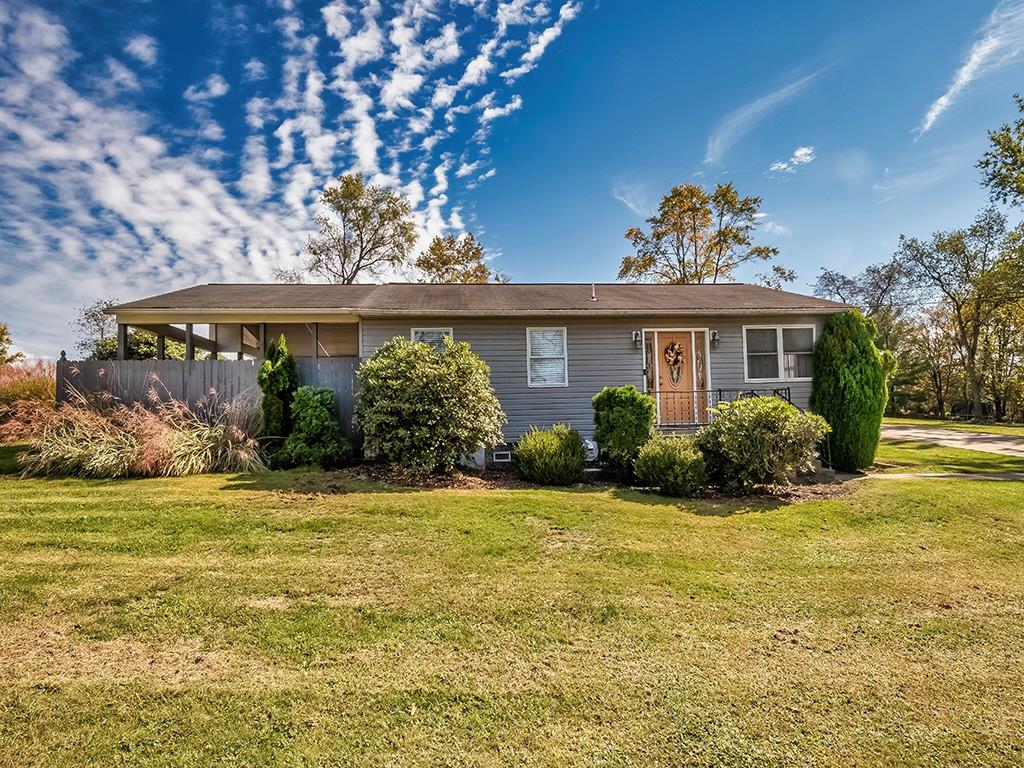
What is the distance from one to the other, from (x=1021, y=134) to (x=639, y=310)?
1704 centimetres

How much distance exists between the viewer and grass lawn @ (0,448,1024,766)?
2.52 meters

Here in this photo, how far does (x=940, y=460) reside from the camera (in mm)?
11016

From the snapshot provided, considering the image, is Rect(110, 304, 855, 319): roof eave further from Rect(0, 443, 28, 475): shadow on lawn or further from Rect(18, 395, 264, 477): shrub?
Rect(0, 443, 28, 475): shadow on lawn

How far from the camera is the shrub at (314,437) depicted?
27.7 ft

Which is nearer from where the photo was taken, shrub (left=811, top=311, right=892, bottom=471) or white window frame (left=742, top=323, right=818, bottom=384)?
shrub (left=811, top=311, right=892, bottom=471)

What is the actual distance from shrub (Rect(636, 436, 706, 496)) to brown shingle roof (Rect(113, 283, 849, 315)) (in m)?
4.08

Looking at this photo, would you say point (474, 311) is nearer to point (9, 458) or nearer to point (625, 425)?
point (625, 425)

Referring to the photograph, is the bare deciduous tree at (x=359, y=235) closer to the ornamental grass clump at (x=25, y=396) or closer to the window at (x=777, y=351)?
the ornamental grass clump at (x=25, y=396)

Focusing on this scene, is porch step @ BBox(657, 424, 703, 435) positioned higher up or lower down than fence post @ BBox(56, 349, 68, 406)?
lower down

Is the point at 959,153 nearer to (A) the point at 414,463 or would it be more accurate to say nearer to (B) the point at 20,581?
(A) the point at 414,463

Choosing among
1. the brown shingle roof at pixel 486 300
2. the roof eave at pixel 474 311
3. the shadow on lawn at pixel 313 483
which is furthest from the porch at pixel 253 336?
the shadow on lawn at pixel 313 483

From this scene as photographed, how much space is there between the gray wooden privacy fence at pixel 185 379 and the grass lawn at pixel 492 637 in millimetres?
3733

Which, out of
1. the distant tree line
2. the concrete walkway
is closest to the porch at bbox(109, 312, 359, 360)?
the concrete walkway

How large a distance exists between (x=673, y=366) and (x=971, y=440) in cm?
1111
